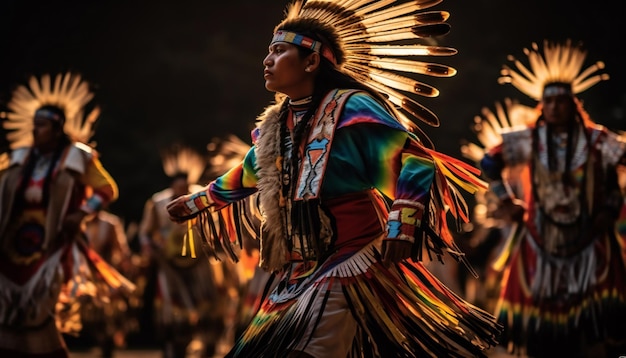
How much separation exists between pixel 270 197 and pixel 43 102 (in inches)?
137

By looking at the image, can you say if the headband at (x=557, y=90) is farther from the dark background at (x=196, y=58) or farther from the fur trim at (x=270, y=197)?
the dark background at (x=196, y=58)

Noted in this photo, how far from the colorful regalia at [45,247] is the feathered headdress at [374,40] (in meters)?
2.78

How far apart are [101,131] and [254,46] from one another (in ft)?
13.2

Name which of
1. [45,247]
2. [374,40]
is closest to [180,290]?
[45,247]

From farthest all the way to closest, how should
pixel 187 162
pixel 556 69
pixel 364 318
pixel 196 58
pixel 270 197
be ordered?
pixel 196 58, pixel 187 162, pixel 556 69, pixel 270 197, pixel 364 318

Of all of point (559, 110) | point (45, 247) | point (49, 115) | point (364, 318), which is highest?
point (559, 110)

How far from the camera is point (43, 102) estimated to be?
7922 millimetres

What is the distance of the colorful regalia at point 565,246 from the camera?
736 cm

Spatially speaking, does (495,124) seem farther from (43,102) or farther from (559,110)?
(43,102)

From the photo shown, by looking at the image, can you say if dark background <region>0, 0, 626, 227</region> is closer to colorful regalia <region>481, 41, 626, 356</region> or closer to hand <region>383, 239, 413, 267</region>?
colorful regalia <region>481, 41, 626, 356</region>

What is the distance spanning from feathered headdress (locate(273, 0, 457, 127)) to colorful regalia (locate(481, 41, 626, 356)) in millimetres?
2694

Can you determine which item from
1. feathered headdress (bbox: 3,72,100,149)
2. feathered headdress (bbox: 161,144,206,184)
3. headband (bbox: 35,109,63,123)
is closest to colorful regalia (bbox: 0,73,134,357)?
headband (bbox: 35,109,63,123)

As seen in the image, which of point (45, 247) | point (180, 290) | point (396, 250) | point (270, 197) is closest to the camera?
point (396, 250)

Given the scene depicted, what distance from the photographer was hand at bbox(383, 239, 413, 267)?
4402 mm
